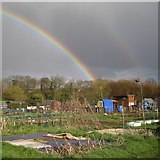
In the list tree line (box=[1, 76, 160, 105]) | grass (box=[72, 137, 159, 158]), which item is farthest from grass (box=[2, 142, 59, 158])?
tree line (box=[1, 76, 160, 105])

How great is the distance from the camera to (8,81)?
224 ft

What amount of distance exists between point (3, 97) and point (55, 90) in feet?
39.8

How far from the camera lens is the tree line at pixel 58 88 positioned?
56.8 metres

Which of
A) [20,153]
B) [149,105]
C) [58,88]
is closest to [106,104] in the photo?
[149,105]

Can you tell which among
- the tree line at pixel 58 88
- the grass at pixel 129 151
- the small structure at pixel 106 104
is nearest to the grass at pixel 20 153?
the grass at pixel 129 151

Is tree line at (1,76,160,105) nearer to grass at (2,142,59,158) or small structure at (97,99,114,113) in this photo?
small structure at (97,99,114,113)

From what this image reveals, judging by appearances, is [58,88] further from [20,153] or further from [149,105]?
[20,153]

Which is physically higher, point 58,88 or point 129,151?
point 58,88

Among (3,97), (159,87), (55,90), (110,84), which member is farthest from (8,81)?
(159,87)

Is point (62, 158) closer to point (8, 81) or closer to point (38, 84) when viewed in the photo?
point (38, 84)

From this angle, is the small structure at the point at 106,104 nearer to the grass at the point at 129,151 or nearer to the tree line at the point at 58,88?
the tree line at the point at 58,88

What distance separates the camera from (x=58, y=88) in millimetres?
60438

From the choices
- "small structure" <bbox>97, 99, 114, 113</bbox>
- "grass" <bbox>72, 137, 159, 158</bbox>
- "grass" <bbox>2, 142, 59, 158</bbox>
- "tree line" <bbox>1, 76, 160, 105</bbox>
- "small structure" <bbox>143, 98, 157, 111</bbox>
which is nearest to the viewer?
"grass" <bbox>2, 142, 59, 158</bbox>

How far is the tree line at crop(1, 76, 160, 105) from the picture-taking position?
56.8m
